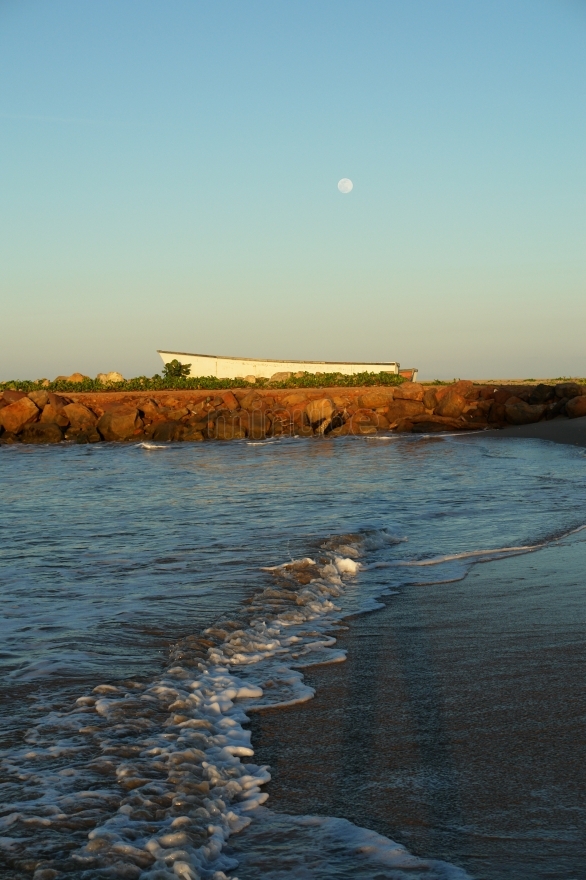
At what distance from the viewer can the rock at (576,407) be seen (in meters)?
24.8

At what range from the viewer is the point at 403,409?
27.8 m

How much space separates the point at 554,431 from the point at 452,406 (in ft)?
14.8

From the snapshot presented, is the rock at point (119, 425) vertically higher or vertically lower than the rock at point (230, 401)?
lower

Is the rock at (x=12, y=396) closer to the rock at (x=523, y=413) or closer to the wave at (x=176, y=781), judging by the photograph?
the rock at (x=523, y=413)

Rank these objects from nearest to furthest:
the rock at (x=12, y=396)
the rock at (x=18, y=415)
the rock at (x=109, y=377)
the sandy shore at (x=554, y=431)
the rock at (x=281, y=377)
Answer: the sandy shore at (x=554, y=431) → the rock at (x=18, y=415) → the rock at (x=12, y=396) → the rock at (x=281, y=377) → the rock at (x=109, y=377)

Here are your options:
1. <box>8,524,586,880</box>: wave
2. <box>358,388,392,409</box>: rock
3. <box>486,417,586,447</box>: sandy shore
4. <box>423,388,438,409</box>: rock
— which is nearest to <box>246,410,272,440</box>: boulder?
<box>358,388,392,409</box>: rock

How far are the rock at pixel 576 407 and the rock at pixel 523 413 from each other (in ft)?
3.92

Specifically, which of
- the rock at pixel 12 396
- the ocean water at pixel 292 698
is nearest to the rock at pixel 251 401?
the rock at pixel 12 396

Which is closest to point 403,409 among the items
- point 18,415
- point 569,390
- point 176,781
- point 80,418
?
point 569,390

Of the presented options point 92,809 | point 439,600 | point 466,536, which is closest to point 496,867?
point 92,809

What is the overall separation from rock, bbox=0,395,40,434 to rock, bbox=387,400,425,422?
39.7 feet

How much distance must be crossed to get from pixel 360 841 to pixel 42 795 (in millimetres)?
1215

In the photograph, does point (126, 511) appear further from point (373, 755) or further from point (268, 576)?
point (373, 755)

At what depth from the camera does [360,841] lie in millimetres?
2861
